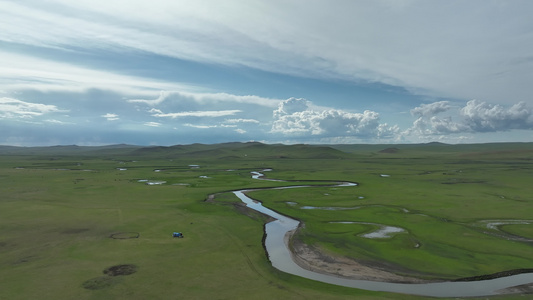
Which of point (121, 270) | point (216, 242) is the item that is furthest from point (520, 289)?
point (121, 270)

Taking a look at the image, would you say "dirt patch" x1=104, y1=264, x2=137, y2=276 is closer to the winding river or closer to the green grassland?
the green grassland

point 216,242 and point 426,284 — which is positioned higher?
point 216,242

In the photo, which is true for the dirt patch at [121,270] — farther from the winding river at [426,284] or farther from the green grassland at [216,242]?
the winding river at [426,284]

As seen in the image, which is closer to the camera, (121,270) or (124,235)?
(121,270)

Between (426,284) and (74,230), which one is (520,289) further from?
(74,230)

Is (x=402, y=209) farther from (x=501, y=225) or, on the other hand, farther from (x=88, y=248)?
(x=88, y=248)

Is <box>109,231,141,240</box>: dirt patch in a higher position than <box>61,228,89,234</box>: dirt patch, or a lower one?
lower

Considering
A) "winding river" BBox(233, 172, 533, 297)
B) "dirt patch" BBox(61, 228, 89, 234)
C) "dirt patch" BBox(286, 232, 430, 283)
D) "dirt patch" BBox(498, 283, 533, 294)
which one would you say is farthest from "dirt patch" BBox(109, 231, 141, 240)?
"dirt patch" BBox(498, 283, 533, 294)

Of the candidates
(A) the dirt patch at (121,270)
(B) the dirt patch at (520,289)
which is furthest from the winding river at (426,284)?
(A) the dirt patch at (121,270)
